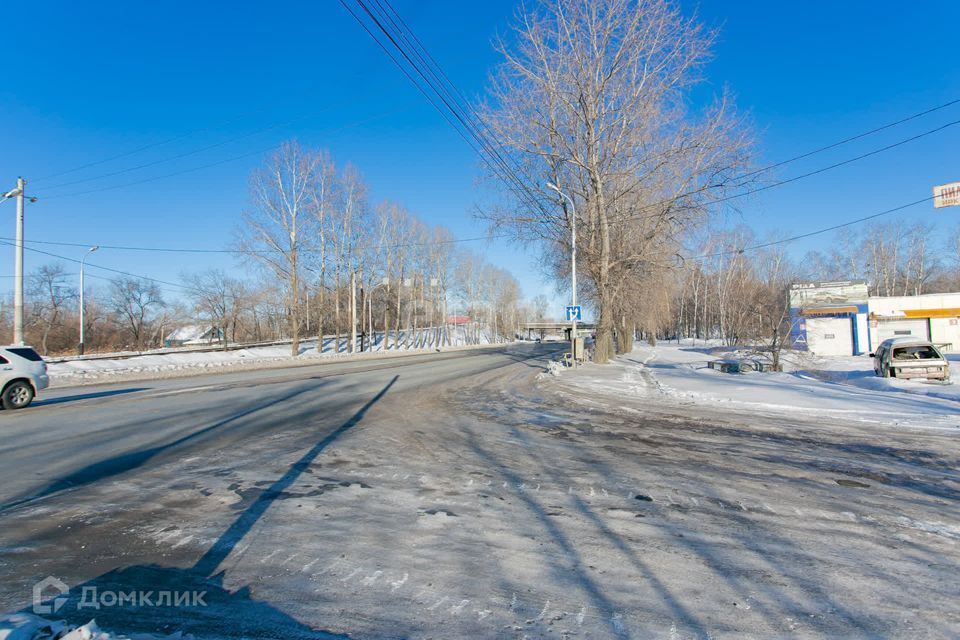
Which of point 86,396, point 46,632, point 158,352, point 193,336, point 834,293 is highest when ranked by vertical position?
point 834,293

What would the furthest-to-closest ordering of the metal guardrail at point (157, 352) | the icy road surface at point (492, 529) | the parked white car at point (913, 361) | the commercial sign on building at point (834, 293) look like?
1. the commercial sign on building at point (834, 293)
2. the metal guardrail at point (157, 352)
3. the parked white car at point (913, 361)
4. the icy road surface at point (492, 529)

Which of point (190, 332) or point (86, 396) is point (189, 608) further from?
point (190, 332)

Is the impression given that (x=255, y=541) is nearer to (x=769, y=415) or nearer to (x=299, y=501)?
(x=299, y=501)

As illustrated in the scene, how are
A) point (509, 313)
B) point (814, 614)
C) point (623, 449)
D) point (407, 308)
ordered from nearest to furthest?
point (814, 614), point (623, 449), point (407, 308), point (509, 313)

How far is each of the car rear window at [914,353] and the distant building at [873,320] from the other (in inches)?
1029

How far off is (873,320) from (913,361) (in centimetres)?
3125

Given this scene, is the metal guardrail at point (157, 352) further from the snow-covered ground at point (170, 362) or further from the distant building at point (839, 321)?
the distant building at point (839, 321)

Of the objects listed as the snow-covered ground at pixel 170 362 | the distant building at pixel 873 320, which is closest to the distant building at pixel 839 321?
the distant building at pixel 873 320

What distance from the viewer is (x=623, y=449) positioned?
24.8 ft

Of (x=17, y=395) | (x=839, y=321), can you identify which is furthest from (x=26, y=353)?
(x=839, y=321)

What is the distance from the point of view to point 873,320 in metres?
42.5

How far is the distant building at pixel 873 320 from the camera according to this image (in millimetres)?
42188

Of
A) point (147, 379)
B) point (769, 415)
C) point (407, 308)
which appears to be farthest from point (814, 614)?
point (407, 308)

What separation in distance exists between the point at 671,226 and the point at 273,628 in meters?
26.2
